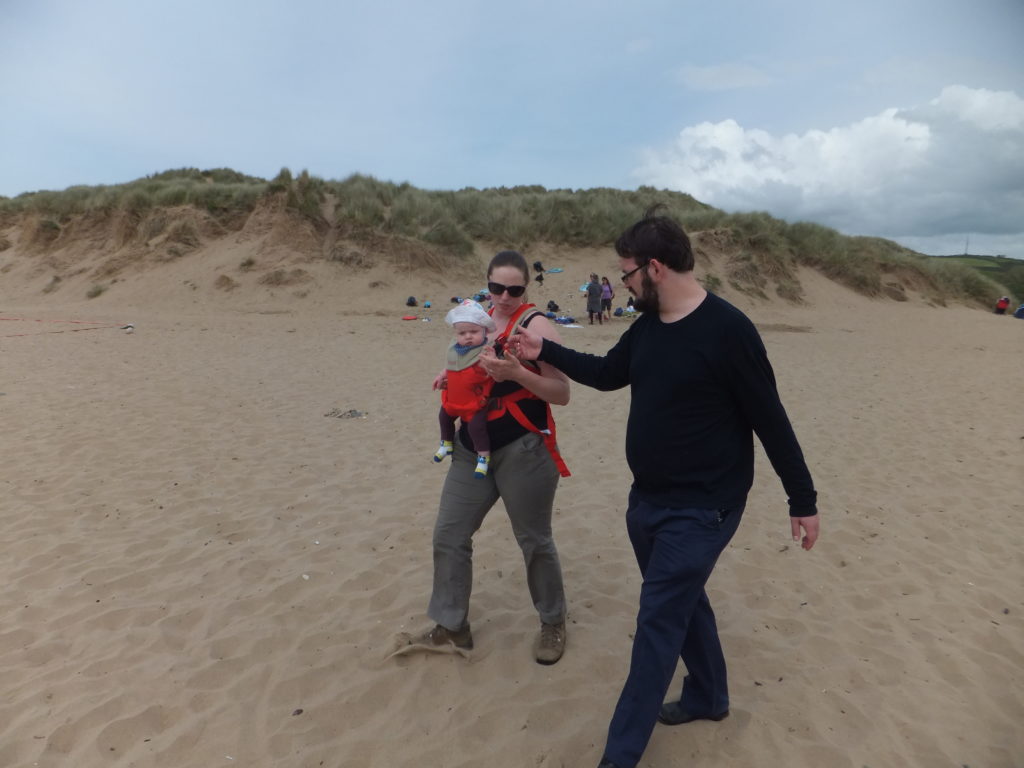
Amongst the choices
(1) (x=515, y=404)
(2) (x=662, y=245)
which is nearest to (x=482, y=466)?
(1) (x=515, y=404)

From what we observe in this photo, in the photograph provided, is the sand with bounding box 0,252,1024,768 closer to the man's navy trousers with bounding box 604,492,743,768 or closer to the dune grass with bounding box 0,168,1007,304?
the man's navy trousers with bounding box 604,492,743,768

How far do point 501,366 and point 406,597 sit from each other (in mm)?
1779

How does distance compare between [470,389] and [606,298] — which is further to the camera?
[606,298]

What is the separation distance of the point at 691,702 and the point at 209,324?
15.2 m

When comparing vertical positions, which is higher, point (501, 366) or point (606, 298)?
point (606, 298)

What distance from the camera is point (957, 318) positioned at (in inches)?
846

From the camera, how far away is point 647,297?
2166 mm

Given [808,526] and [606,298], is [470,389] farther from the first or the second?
[606,298]

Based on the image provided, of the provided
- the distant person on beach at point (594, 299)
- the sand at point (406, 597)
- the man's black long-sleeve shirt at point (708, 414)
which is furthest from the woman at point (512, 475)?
the distant person on beach at point (594, 299)

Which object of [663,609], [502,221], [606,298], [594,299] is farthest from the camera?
[502,221]

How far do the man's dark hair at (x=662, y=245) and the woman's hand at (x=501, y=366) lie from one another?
60cm

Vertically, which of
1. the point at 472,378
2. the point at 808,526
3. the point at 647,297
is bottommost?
the point at 808,526

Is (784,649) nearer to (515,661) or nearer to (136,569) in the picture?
(515,661)

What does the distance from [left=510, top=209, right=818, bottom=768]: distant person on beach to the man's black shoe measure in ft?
1.55
